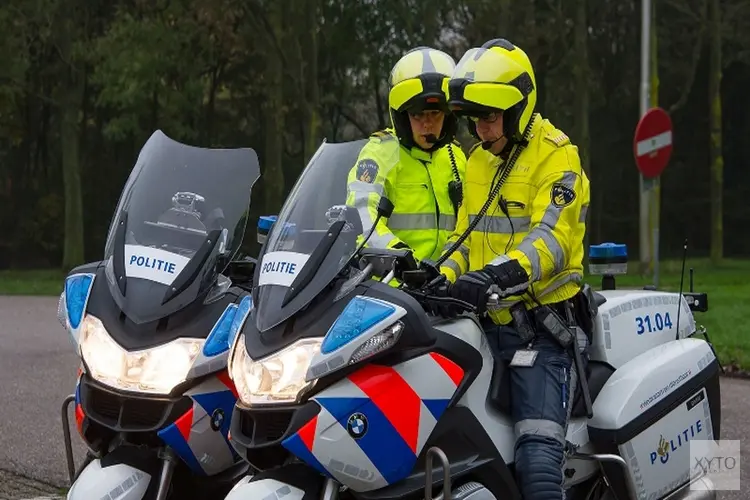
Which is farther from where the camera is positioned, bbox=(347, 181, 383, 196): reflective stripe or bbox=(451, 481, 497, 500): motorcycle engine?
bbox=(347, 181, 383, 196): reflective stripe

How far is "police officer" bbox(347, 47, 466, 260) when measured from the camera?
480cm

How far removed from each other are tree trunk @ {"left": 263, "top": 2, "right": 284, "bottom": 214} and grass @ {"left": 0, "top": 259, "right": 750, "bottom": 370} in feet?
16.6

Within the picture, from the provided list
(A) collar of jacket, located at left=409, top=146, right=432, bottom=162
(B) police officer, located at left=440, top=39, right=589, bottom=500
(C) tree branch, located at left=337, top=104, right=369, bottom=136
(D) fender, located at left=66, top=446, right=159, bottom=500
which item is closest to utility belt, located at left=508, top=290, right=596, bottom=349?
(B) police officer, located at left=440, top=39, right=589, bottom=500

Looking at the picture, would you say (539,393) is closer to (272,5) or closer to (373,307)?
(373,307)

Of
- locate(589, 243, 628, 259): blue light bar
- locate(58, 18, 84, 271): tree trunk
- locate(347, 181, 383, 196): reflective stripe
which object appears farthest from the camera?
locate(58, 18, 84, 271): tree trunk

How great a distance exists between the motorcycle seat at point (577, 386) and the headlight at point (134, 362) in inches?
40.4

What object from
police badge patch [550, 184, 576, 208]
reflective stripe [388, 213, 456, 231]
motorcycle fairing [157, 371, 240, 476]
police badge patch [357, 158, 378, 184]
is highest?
police badge patch [357, 158, 378, 184]

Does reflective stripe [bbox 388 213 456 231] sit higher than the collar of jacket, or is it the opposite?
the collar of jacket

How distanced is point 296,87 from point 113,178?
53.4 ft

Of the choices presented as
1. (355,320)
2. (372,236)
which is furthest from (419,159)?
(355,320)

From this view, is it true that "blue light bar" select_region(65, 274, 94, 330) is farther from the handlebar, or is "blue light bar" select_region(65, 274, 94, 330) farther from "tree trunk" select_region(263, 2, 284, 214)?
"tree trunk" select_region(263, 2, 284, 214)

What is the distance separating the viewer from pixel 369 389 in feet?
11.3

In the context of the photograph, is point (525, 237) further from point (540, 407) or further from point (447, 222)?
point (447, 222)

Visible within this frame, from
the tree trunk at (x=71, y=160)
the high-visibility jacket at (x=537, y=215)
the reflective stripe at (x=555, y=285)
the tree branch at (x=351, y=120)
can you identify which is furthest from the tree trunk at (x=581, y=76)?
the reflective stripe at (x=555, y=285)
